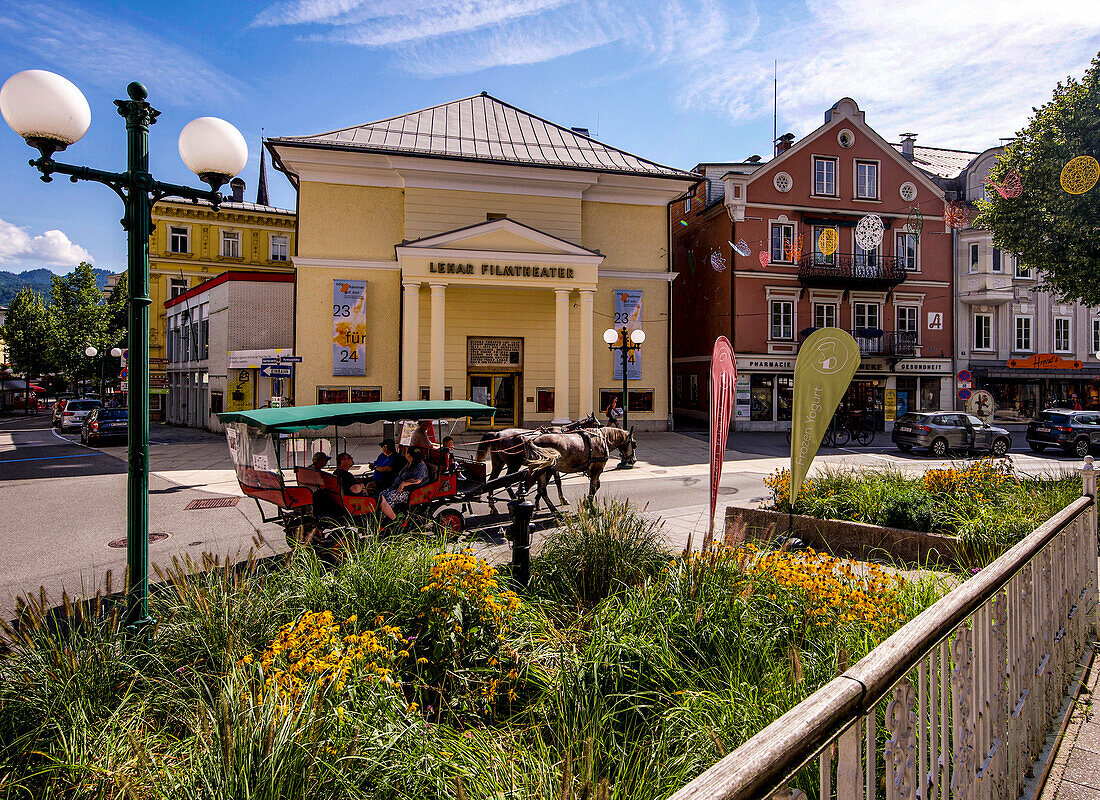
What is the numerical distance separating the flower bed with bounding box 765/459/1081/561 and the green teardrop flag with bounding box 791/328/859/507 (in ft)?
5.80

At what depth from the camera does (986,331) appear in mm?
33750

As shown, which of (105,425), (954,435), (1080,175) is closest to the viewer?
(1080,175)

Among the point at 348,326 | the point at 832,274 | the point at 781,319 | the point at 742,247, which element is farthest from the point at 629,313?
the point at 348,326

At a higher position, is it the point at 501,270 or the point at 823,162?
the point at 823,162

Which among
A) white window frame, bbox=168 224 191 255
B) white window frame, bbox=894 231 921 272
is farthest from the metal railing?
white window frame, bbox=168 224 191 255

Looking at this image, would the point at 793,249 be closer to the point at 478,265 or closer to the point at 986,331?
the point at 986,331

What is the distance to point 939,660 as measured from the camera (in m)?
2.10

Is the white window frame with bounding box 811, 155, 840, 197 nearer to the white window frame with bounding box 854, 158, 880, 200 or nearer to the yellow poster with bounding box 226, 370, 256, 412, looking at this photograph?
the white window frame with bounding box 854, 158, 880, 200

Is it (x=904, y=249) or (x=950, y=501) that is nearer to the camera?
(x=950, y=501)

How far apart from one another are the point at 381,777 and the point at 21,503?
14.0 metres

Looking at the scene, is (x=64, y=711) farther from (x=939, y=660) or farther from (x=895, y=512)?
(x=895, y=512)

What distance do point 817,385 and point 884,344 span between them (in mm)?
29446

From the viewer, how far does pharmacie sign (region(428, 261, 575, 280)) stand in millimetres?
23250

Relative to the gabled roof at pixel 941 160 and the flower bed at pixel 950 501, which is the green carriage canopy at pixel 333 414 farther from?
the gabled roof at pixel 941 160
